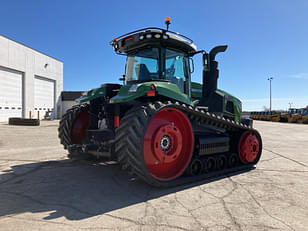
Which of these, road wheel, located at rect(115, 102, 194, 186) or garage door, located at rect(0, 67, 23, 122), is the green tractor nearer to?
road wheel, located at rect(115, 102, 194, 186)

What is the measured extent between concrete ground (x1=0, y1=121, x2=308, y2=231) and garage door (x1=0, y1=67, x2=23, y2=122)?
740 inches

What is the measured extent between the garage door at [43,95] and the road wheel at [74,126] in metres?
22.8

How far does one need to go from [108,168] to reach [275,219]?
363 centimetres

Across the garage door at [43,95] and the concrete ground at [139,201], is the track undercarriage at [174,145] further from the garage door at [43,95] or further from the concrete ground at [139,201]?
the garage door at [43,95]

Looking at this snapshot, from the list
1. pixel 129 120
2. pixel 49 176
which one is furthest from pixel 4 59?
pixel 129 120

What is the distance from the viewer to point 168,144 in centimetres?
431

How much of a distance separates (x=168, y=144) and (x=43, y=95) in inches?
1061

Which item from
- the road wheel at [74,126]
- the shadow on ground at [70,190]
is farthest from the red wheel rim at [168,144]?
the road wheel at [74,126]

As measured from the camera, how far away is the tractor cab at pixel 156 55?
15.2 ft

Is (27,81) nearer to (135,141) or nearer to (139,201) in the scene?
(135,141)

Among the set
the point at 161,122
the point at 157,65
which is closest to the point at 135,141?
the point at 161,122

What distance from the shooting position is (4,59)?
69.1 ft

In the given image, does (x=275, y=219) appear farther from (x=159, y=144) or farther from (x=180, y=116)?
(x=180, y=116)

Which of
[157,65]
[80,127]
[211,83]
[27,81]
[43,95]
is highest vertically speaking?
[27,81]
